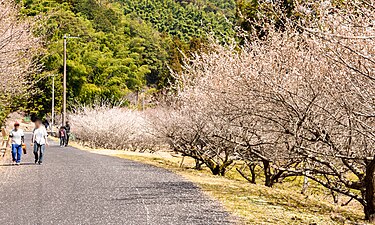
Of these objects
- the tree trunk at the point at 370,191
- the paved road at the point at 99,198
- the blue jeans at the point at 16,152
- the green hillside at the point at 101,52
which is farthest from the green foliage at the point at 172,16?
the tree trunk at the point at 370,191

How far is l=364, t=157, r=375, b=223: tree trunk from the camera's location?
11.2 metres

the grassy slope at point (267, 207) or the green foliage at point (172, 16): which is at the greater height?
the green foliage at point (172, 16)

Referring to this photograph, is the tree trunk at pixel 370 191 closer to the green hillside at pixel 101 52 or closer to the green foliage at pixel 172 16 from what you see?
the green hillside at pixel 101 52

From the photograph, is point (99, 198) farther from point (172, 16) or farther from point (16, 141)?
point (172, 16)

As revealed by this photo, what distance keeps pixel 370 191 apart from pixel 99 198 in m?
5.75

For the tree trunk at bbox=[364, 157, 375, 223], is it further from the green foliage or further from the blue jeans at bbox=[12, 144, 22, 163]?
the green foliage

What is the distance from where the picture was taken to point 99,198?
11664 millimetres

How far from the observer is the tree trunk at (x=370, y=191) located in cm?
1122

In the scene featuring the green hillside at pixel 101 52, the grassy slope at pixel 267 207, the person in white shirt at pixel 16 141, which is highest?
the green hillside at pixel 101 52

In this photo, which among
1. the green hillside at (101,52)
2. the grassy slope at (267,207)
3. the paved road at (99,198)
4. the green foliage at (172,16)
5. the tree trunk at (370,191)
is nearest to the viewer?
the paved road at (99,198)

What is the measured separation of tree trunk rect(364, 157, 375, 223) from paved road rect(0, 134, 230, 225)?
10.5 feet

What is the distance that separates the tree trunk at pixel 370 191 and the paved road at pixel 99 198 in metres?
3.21

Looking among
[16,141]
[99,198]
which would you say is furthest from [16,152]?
[99,198]

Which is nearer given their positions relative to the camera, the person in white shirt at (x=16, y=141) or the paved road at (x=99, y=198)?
the paved road at (x=99, y=198)
